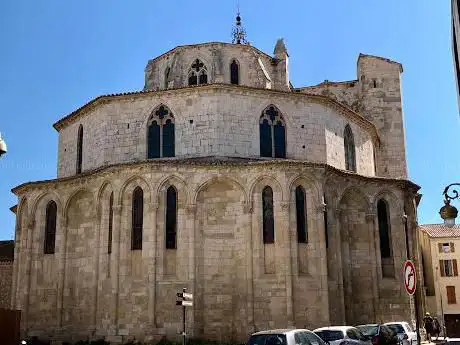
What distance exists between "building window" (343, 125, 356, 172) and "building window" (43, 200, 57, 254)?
12.6m

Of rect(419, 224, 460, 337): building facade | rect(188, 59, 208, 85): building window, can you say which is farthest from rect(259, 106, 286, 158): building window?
rect(419, 224, 460, 337): building facade

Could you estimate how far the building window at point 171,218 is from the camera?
22750 millimetres

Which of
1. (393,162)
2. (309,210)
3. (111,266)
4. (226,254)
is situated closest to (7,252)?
(111,266)

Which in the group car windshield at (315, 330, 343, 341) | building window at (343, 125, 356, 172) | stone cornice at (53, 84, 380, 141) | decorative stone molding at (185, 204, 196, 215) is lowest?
car windshield at (315, 330, 343, 341)

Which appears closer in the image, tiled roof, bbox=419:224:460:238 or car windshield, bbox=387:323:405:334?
car windshield, bbox=387:323:405:334

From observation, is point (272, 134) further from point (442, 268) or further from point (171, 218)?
point (442, 268)

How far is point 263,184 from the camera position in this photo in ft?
76.7

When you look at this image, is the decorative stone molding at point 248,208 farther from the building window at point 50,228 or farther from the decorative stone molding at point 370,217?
the building window at point 50,228

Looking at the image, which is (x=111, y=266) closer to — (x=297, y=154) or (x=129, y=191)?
(x=129, y=191)

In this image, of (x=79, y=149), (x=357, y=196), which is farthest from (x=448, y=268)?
(x=79, y=149)

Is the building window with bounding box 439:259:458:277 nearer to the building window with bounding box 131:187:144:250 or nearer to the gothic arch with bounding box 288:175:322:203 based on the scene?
the gothic arch with bounding box 288:175:322:203

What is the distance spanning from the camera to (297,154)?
1005 inches

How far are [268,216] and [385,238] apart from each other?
5612 mm

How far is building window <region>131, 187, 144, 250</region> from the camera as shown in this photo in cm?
2295
